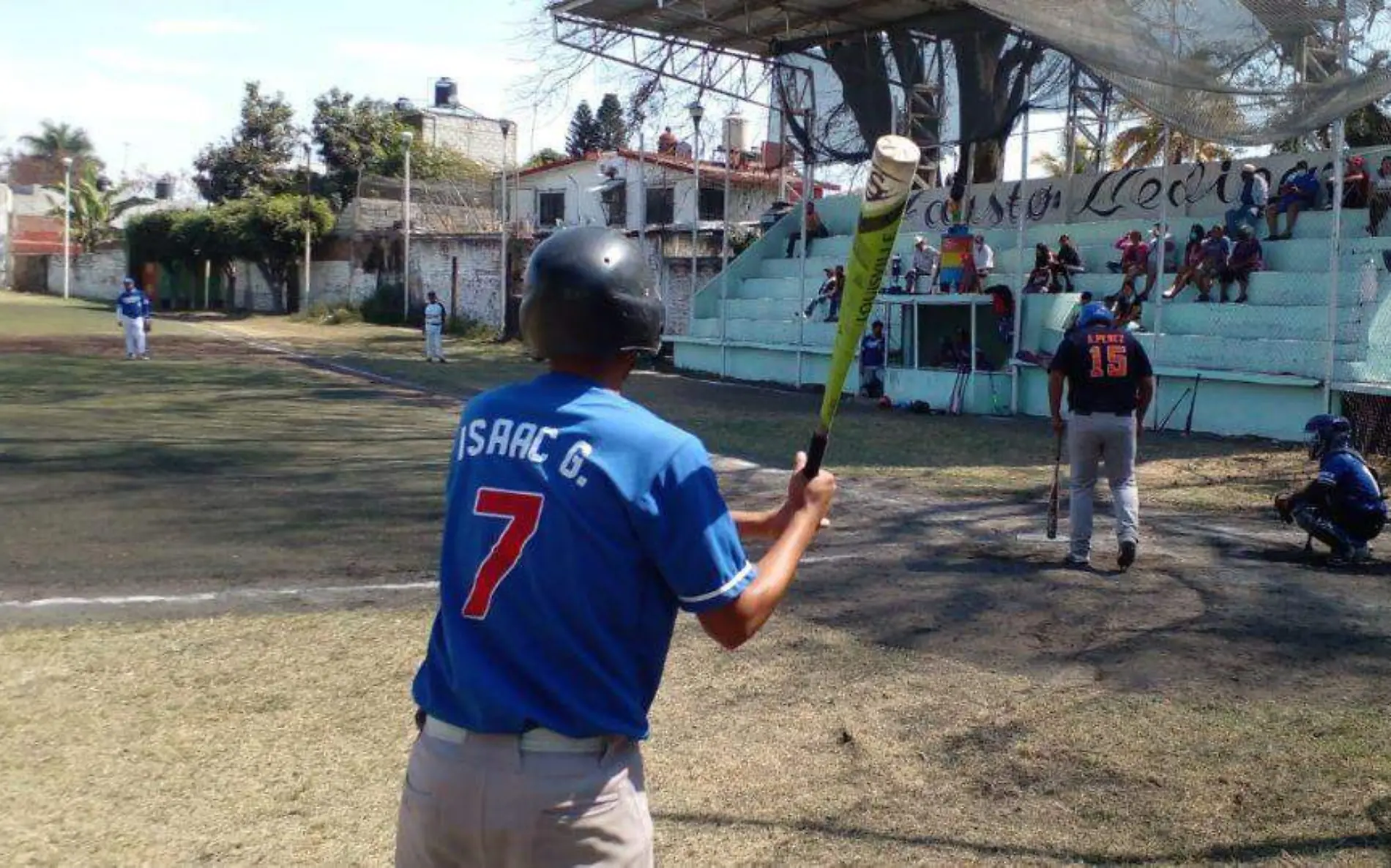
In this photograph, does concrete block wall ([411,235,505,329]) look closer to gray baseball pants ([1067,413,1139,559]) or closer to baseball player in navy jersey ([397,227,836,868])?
gray baseball pants ([1067,413,1139,559])

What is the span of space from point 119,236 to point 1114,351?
59844 millimetres

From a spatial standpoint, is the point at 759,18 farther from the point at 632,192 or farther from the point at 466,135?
the point at 466,135

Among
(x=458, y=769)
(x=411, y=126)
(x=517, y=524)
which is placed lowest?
(x=458, y=769)

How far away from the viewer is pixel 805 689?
18.4ft

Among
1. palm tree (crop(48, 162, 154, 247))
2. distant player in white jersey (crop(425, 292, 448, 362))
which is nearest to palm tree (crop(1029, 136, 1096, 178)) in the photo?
→ distant player in white jersey (crop(425, 292, 448, 362))

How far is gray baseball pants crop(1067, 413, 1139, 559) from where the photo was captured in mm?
8258

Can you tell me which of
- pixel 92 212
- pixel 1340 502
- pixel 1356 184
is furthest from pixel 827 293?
pixel 92 212

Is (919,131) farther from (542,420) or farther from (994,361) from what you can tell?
(542,420)

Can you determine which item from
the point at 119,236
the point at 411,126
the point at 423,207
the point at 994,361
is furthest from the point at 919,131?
the point at 119,236

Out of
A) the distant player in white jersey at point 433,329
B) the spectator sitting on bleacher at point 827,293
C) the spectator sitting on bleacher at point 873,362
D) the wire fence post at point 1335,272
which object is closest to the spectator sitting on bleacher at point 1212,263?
the wire fence post at point 1335,272

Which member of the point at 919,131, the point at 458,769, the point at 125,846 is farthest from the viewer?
the point at 919,131

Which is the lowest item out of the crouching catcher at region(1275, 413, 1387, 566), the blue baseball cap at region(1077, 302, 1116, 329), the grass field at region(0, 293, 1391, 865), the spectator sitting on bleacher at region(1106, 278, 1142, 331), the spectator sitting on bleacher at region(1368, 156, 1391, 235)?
the grass field at region(0, 293, 1391, 865)

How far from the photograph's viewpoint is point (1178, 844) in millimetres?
4012

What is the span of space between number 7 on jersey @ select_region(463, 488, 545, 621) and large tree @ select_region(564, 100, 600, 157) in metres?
72.6
